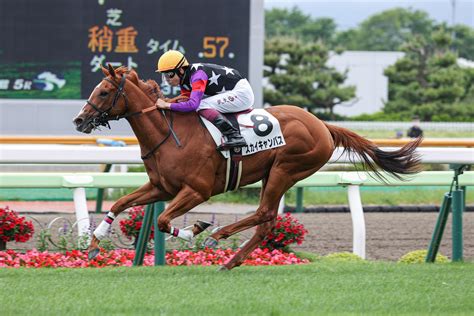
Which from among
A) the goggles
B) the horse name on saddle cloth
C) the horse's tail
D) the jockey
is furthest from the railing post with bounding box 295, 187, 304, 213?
the goggles

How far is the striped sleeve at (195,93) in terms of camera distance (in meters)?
6.02

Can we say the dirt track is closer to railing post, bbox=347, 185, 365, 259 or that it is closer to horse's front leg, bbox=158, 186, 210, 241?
railing post, bbox=347, 185, 365, 259

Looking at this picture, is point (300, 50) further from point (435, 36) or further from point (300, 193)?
point (300, 193)

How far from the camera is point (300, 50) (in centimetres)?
3164

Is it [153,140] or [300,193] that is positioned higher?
[153,140]

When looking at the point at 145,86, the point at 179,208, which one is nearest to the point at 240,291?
the point at 179,208

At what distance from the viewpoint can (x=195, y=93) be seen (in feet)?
19.7

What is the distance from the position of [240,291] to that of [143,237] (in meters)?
1.54

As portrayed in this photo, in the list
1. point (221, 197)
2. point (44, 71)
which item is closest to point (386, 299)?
point (221, 197)

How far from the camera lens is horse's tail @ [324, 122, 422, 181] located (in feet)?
22.0

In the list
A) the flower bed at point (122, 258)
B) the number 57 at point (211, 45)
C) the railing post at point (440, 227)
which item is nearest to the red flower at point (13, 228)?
the flower bed at point (122, 258)

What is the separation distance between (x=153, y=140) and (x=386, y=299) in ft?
6.05

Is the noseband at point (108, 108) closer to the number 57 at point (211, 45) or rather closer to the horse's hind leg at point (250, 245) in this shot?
the horse's hind leg at point (250, 245)

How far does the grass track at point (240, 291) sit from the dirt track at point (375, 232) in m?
1.97
